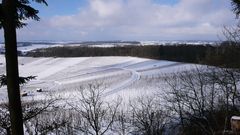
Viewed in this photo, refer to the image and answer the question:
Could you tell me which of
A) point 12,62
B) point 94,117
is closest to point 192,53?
point 94,117

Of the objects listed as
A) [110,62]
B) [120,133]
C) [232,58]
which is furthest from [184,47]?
[232,58]

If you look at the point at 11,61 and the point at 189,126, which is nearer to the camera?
the point at 11,61

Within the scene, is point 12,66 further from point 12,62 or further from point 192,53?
point 192,53

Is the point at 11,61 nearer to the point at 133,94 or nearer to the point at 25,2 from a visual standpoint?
the point at 25,2

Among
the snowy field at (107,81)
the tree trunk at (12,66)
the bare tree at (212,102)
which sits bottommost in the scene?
the snowy field at (107,81)

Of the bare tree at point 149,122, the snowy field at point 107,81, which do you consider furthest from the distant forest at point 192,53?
the snowy field at point 107,81

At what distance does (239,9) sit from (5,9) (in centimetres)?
472

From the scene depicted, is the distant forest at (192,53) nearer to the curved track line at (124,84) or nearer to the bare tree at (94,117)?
the bare tree at (94,117)

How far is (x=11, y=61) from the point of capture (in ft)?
20.2

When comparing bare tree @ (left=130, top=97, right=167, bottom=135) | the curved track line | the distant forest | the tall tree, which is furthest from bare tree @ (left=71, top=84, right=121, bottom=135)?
the tall tree

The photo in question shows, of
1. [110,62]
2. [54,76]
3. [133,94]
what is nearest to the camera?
[133,94]

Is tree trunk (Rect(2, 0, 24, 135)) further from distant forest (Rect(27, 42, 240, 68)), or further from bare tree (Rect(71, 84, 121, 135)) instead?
bare tree (Rect(71, 84, 121, 135))

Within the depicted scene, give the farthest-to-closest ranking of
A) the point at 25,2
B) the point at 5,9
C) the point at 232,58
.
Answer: the point at 232,58 < the point at 25,2 < the point at 5,9

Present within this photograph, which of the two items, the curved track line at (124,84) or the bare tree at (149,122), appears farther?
the curved track line at (124,84)
